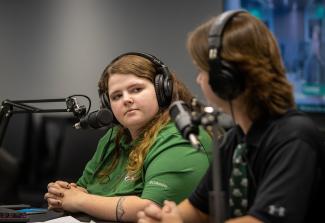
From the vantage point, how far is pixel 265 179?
4.09 feet

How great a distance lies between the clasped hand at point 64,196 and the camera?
6.34ft

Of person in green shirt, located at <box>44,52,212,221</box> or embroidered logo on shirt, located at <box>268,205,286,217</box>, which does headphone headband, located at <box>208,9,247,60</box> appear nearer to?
embroidered logo on shirt, located at <box>268,205,286,217</box>

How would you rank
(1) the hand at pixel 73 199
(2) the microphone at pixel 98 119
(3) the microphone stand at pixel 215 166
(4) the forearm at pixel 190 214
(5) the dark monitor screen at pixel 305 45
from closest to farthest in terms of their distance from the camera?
(3) the microphone stand at pixel 215 166 → (4) the forearm at pixel 190 214 → (2) the microphone at pixel 98 119 → (1) the hand at pixel 73 199 → (5) the dark monitor screen at pixel 305 45

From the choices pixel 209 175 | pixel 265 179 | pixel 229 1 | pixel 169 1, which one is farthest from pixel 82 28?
pixel 265 179

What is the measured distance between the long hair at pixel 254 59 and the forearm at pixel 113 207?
0.60m

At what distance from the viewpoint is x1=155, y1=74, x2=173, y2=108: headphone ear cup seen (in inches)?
75.5

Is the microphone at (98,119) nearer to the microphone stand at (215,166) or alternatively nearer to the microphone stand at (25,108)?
the microphone stand at (25,108)

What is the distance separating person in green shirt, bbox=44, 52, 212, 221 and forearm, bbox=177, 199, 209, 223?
0.24 m

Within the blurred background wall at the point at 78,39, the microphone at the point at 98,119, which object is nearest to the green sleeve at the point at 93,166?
the microphone at the point at 98,119

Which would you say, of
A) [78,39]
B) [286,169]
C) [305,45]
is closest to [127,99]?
[286,169]

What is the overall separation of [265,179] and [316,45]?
1.60 m

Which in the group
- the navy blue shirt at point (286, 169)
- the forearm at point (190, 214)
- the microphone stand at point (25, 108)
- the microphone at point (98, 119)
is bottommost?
the forearm at point (190, 214)

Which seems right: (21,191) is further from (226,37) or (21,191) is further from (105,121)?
(226,37)

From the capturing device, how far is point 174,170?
5.92ft
